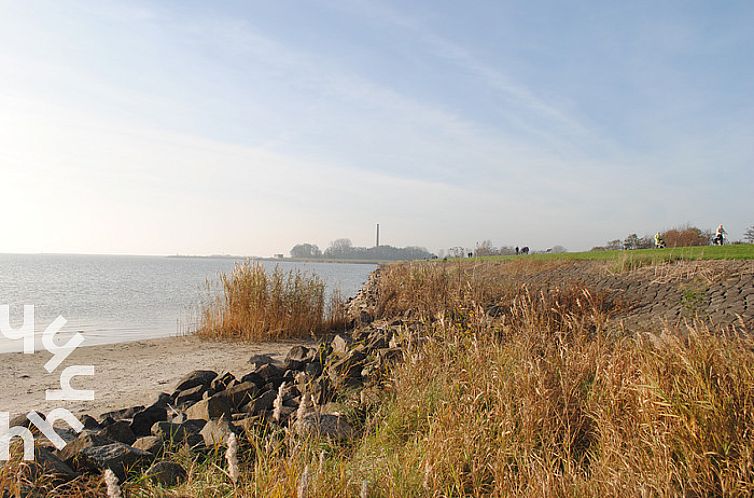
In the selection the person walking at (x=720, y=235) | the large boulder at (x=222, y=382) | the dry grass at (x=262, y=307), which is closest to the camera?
the large boulder at (x=222, y=382)

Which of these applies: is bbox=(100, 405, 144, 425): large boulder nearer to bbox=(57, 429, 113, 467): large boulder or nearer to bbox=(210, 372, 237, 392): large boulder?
bbox=(210, 372, 237, 392): large boulder

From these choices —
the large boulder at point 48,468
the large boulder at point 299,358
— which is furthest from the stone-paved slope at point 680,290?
the large boulder at point 48,468

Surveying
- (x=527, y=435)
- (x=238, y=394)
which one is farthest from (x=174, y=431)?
(x=527, y=435)

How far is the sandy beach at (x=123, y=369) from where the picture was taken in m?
6.89

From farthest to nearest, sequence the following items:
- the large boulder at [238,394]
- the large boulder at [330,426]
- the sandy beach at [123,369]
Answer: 1. the sandy beach at [123,369]
2. the large boulder at [238,394]
3. the large boulder at [330,426]

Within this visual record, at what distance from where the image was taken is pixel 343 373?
Result: 20.6ft

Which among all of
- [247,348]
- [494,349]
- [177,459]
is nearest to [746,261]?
[494,349]

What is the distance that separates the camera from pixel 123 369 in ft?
29.8

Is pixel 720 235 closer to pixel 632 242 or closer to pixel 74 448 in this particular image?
pixel 632 242

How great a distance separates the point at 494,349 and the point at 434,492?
96.2 inches

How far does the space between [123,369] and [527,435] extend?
24.3ft

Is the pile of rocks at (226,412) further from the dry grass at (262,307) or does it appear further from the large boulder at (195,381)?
the dry grass at (262,307)

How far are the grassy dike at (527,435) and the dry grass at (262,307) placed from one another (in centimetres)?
638

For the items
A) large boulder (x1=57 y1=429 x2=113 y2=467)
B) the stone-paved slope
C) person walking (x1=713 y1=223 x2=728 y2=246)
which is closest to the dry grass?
the stone-paved slope
